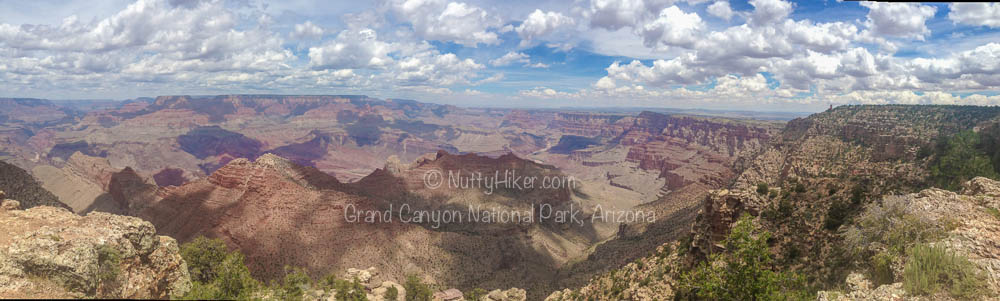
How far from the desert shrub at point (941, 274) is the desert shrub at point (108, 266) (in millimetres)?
35397

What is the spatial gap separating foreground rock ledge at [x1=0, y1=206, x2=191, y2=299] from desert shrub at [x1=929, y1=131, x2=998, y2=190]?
66.9m

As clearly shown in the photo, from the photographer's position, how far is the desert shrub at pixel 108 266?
16750mm

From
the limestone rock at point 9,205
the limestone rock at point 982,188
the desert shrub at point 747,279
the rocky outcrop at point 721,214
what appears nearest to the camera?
the desert shrub at point 747,279

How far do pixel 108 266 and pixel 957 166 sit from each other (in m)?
79.6

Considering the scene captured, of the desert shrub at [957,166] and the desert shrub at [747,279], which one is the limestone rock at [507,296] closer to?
the desert shrub at [747,279]

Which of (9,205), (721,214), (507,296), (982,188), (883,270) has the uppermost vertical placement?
(982,188)

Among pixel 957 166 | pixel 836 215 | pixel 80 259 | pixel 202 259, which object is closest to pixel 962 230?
pixel 836 215

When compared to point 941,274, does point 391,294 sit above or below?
below

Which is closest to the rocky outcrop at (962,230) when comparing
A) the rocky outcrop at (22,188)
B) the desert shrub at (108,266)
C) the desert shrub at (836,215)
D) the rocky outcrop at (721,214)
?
the desert shrub at (836,215)

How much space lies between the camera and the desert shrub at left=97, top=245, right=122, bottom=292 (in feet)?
55.0

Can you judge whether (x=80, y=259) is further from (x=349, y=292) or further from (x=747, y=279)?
(x=349, y=292)

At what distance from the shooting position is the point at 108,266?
17.5 m

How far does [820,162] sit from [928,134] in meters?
36.8

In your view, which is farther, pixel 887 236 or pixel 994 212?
pixel 887 236
